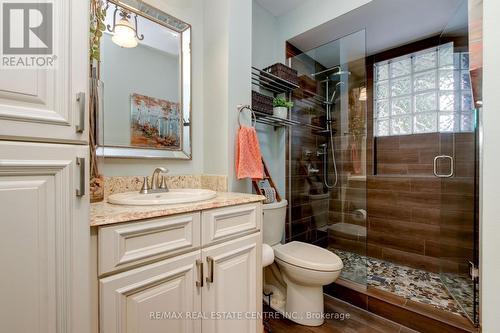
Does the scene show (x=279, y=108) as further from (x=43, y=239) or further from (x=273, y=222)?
(x=43, y=239)

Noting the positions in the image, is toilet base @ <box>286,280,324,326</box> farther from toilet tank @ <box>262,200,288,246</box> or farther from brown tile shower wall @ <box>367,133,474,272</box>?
brown tile shower wall @ <box>367,133,474,272</box>

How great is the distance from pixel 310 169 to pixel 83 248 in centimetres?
209

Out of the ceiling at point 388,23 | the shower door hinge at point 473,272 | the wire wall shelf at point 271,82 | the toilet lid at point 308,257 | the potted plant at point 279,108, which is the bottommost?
the shower door hinge at point 473,272

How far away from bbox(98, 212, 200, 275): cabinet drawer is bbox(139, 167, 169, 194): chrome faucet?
1.37 ft

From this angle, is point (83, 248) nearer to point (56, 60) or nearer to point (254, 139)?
point (56, 60)

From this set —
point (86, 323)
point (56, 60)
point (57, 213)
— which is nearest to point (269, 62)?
point (56, 60)

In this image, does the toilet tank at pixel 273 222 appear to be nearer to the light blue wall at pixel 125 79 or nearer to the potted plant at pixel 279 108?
the potted plant at pixel 279 108

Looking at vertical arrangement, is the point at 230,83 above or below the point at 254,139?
above

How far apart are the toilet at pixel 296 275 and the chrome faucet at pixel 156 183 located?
0.69m

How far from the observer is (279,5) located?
2.06 metres

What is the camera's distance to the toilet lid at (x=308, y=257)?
4.65 ft

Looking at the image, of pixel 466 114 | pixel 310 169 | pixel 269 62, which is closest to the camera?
pixel 466 114

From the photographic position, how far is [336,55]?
2.20 m

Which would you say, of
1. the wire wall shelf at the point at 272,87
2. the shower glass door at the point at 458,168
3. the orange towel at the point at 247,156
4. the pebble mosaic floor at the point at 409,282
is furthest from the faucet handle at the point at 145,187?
the shower glass door at the point at 458,168
